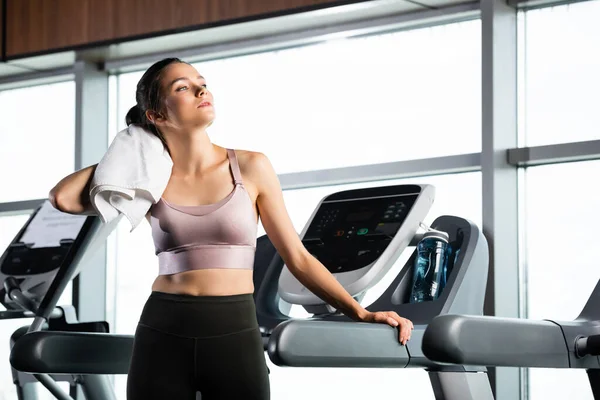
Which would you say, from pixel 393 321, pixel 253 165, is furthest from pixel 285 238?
pixel 393 321

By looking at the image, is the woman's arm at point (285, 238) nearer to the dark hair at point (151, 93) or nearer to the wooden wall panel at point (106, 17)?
the dark hair at point (151, 93)

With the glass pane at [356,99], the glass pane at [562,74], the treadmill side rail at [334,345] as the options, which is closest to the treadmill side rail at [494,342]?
the treadmill side rail at [334,345]

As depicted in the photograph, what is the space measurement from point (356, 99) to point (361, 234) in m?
1.53

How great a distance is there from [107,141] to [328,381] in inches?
65.2

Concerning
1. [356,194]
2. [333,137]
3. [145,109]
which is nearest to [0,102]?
[333,137]

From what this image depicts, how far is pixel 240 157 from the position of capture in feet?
7.62

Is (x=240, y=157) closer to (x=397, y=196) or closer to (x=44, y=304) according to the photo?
(x=397, y=196)

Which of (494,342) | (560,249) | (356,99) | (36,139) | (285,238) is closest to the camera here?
(494,342)

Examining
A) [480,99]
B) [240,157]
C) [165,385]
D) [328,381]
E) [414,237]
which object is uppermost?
[480,99]

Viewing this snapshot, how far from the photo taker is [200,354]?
2.17 m

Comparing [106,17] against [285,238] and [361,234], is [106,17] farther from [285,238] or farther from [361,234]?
[285,238]

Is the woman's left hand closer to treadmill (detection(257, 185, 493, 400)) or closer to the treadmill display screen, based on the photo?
treadmill (detection(257, 185, 493, 400))

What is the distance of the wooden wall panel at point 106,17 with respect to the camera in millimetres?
4281

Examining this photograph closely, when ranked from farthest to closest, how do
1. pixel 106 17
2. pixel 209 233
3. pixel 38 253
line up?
pixel 106 17 < pixel 38 253 < pixel 209 233
